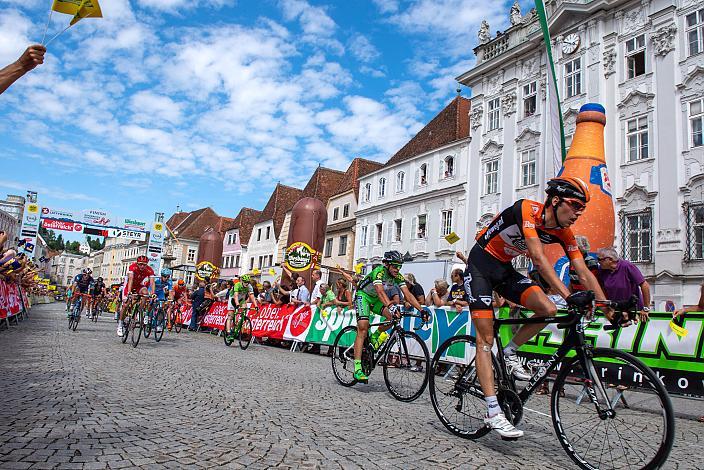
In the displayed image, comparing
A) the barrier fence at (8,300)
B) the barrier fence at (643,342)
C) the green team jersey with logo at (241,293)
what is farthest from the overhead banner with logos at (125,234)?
the barrier fence at (643,342)

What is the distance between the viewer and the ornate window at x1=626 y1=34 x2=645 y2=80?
21531 mm

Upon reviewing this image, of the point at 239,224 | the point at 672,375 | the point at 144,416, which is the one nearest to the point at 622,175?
the point at 672,375

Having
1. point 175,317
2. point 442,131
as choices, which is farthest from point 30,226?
point 442,131

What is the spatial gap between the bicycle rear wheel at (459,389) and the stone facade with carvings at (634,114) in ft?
54.8

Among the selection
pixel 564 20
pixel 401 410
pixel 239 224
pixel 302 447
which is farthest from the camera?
pixel 239 224

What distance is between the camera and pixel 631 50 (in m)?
21.9

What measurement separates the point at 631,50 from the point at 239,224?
47353 millimetres

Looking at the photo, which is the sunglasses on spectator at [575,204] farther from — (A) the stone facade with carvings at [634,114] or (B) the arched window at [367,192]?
(B) the arched window at [367,192]

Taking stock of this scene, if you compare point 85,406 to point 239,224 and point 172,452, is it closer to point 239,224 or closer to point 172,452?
point 172,452

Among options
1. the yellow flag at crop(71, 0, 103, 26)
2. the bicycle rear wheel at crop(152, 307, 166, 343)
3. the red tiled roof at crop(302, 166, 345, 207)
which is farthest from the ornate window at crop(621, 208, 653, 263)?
the red tiled roof at crop(302, 166, 345, 207)

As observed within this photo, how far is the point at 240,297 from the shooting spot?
14562 mm

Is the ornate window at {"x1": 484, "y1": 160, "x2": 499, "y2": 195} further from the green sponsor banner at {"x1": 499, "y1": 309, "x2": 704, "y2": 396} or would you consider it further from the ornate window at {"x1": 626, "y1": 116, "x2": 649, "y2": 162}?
the green sponsor banner at {"x1": 499, "y1": 309, "x2": 704, "y2": 396}

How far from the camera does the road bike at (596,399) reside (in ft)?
10.9

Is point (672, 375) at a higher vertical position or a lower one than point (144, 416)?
higher
